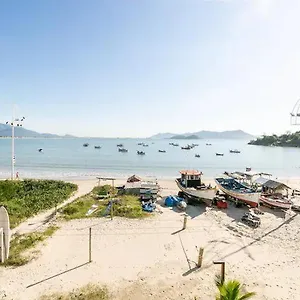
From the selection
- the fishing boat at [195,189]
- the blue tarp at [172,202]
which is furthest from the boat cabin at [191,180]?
the blue tarp at [172,202]

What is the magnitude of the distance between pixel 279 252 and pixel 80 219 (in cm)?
1269

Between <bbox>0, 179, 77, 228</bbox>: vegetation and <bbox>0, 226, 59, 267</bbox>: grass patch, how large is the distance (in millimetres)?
2483

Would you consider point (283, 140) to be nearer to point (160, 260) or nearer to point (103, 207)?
point (103, 207)

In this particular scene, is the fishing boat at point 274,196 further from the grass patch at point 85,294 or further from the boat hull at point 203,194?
the grass patch at point 85,294

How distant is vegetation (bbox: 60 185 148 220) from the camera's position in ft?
63.3

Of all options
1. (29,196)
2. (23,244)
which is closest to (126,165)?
(29,196)

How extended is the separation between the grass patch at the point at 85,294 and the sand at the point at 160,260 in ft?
1.11

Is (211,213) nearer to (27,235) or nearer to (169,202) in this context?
(169,202)

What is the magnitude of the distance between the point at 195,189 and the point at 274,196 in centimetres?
832

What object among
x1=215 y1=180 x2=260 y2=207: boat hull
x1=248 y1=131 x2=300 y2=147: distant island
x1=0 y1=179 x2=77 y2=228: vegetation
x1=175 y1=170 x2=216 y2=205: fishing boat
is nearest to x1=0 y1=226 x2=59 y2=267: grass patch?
x1=0 y1=179 x2=77 y2=228: vegetation

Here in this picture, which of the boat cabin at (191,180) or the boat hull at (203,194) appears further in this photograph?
the boat cabin at (191,180)

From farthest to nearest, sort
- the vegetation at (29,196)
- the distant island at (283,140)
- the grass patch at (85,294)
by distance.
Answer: the distant island at (283,140) < the vegetation at (29,196) < the grass patch at (85,294)

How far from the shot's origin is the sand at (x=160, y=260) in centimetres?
1073

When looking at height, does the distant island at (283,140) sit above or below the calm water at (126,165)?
above
